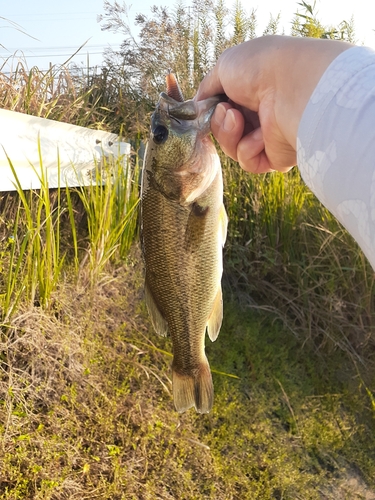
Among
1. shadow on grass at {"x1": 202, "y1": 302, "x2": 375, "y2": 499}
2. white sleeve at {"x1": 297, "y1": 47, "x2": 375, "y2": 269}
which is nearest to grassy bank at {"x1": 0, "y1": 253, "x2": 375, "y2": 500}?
shadow on grass at {"x1": 202, "y1": 302, "x2": 375, "y2": 499}

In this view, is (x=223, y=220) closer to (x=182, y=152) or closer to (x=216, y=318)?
(x=182, y=152)

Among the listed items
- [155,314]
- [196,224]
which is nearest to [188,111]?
[196,224]

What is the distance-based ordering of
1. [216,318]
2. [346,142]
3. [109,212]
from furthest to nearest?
[109,212] → [216,318] → [346,142]

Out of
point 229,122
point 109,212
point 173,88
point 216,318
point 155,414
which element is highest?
point 173,88

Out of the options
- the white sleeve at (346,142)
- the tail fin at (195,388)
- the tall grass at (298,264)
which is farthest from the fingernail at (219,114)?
the tall grass at (298,264)

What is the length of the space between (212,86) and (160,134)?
1.07ft

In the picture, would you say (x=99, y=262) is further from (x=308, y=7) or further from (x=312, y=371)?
(x=308, y=7)

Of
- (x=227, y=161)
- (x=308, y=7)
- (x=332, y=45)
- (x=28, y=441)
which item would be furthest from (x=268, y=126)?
(x=308, y=7)

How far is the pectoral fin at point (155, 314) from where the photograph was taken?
173cm

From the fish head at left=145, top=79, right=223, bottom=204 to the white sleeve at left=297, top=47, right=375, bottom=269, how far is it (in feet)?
2.00

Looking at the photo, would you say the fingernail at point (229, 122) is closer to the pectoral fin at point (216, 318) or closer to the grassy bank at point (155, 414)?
the pectoral fin at point (216, 318)

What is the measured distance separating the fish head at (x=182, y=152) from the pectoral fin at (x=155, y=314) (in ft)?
1.21

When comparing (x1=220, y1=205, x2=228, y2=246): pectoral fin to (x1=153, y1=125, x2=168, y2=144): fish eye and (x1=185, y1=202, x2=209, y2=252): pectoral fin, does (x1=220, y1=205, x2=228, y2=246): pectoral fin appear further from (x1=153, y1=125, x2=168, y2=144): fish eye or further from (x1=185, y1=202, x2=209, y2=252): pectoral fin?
(x1=153, y1=125, x2=168, y2=144): fish eye

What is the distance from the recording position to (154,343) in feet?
11.5
